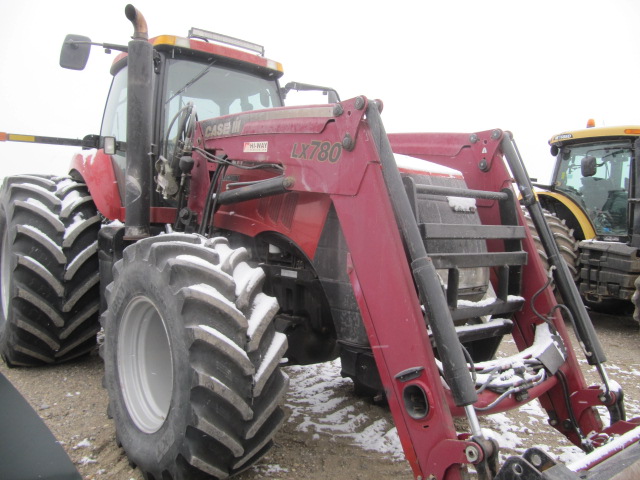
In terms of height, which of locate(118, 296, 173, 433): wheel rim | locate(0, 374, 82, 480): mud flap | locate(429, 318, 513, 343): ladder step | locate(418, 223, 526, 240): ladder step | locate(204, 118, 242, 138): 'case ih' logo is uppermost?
locate(204, 118, 242, 138): 'case ih' logo

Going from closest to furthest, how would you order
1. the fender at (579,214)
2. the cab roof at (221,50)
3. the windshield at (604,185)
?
the cab roof at (221,50), the windshield at (604,185), the fender at (579,214)

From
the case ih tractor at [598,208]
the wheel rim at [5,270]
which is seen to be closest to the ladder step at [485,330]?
the wheel rim at [5,270]

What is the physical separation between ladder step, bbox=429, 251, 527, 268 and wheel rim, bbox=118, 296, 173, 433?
1.44 m

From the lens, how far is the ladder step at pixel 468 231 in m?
2.41

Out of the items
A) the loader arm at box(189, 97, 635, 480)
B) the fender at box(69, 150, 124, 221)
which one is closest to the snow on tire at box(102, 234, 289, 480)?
A: the loader arm at box(189, 97, 635, 480)

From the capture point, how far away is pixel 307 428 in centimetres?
325

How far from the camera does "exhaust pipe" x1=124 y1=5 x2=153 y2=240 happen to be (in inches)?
124

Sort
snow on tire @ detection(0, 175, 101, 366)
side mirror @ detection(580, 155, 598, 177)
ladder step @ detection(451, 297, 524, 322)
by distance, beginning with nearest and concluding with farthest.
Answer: ladder step @ detection(451, 297, 524, 322) → snow on tire @ detection(0, 175, 101, 366) → side mirror @ detection(580, 155, 598, 177)

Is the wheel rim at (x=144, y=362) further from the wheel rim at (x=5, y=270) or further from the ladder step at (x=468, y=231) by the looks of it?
the wheel rim at (x=5, y=270)

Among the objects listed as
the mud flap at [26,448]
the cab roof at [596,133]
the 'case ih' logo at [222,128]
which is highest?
the cab roof at [596,133]

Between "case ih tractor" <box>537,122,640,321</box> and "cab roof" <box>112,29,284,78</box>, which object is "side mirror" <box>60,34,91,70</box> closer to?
"cab roof" <box>112,29,284,78</box>

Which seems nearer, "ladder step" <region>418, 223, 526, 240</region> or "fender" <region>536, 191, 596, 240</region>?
"ladder step" <region>418, 223, 526, 240</region>

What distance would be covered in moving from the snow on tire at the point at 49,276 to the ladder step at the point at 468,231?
8.77 ft

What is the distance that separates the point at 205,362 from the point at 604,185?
254 inches
